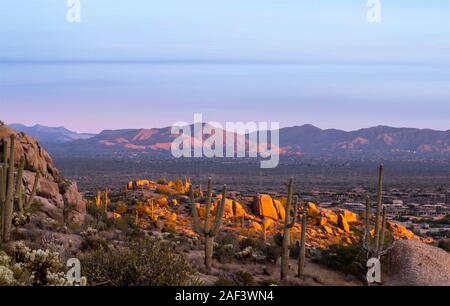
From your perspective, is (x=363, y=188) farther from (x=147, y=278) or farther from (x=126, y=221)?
(x=147, y=278)

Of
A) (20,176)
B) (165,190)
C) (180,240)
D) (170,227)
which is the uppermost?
(20,176)

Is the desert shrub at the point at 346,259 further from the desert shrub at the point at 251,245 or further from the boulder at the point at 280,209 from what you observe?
the boulder at the point at 280,209

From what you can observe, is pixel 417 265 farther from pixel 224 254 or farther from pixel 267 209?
pixel 267 209

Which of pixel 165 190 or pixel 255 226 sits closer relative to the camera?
pixel 255 226

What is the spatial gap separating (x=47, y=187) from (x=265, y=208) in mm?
16544

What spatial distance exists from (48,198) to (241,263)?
9327 millimetres

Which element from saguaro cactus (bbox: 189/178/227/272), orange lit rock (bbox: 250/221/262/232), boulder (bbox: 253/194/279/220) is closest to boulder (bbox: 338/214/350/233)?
boulder (bbox: 253/194/279/220)

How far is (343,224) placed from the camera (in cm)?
3681

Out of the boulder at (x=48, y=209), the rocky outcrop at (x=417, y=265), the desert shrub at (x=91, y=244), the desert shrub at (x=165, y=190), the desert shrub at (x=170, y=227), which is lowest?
the desert shrub at (x=170, y=227)

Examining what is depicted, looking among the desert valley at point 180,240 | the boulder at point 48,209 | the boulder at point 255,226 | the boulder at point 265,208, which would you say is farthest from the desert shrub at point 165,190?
the boulder at point 48,209

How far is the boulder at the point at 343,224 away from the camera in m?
36.5

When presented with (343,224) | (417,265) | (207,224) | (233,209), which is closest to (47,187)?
(207,224)

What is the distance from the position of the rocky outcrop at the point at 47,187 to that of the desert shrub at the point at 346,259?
953cm
